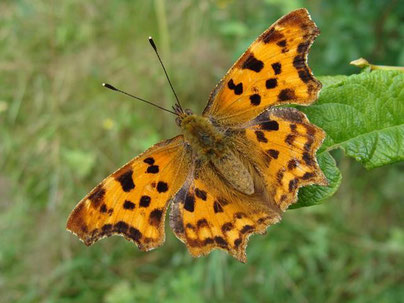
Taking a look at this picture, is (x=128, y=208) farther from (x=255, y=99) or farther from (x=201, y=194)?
(x=255, y=99)

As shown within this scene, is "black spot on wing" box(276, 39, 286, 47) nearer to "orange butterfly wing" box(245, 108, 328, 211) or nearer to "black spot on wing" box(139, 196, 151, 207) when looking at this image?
"orange butterfly wing" box(245, 108, 328, 211)

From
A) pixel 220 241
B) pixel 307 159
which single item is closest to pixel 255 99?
pixel 307 159

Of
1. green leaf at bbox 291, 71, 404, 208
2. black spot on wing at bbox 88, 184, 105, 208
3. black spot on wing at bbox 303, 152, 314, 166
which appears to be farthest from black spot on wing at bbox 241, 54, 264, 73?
black spot on wing at bbox 88, 184, 105, 208

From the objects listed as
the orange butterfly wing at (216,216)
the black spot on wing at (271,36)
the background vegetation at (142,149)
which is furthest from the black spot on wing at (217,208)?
the background vegetation at (142,149)

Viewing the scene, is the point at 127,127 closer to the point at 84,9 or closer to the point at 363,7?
the point at 84,9

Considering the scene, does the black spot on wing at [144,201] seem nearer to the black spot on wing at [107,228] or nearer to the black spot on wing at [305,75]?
the black spot on wing at [107,228]

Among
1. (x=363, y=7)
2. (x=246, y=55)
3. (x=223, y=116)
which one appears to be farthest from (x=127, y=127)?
(x=246, y=55)
